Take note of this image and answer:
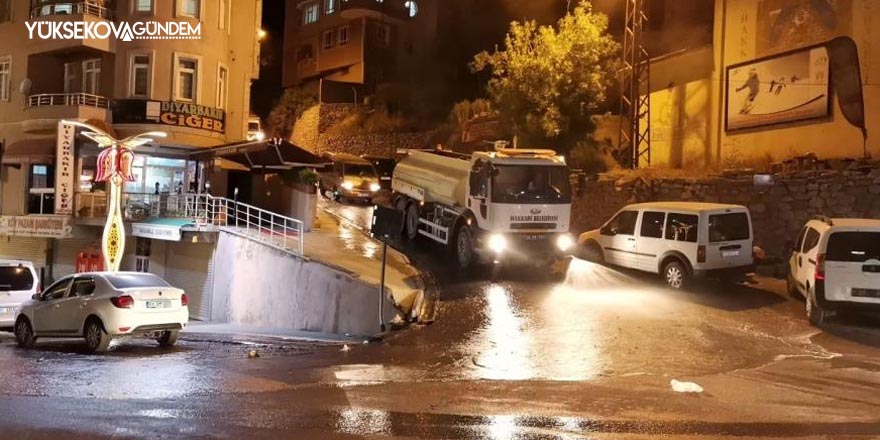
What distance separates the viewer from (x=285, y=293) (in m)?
17.4

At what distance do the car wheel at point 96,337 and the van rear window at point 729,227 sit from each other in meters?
12.3

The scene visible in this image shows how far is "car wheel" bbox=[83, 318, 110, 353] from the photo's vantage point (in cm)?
1261

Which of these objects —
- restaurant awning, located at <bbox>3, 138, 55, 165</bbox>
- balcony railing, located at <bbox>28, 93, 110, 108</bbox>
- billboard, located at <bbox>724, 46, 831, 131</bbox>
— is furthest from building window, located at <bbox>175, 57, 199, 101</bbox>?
billboard, located at <bbox>724, 46, 831, 131</bbox>

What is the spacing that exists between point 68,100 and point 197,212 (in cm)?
837

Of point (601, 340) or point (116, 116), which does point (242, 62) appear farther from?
point (601, 340)

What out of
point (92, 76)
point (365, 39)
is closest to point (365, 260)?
point (92, 76)

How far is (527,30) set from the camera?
27.8m

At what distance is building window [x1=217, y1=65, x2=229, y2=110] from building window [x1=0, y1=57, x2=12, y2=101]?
25.5 ft

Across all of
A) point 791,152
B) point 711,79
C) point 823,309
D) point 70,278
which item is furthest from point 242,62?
point 823,309

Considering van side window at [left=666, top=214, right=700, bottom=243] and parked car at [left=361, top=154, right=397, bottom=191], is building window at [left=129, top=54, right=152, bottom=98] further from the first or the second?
van side window at [left=666, top=214, right=700, bottom=243]

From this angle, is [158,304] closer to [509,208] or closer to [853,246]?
[509,208]

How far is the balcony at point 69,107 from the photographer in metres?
24.0

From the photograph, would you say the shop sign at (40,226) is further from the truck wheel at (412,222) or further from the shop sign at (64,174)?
the truck wheel at (412,222)

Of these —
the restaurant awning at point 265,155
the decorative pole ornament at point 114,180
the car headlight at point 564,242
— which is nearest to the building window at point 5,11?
the restaurant awning at point 265,155
